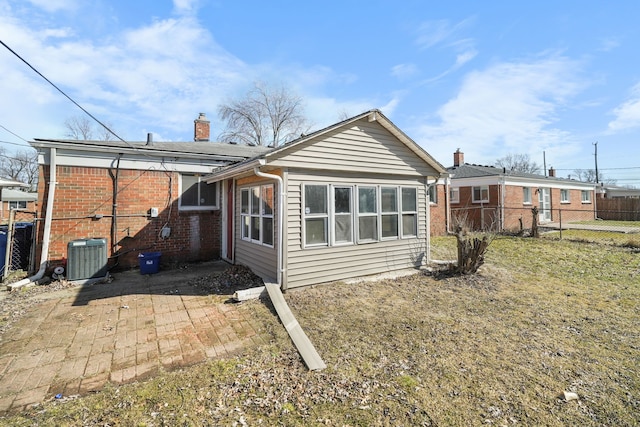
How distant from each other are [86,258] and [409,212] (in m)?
8.28

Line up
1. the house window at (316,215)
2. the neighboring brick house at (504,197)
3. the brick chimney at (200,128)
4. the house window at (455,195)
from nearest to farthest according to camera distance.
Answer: the house window at (316,215) < the brick chimney at (200,128) < the neighboring brick house at (504,197) < the house window at (455,195)

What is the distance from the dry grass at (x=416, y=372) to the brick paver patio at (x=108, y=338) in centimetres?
37

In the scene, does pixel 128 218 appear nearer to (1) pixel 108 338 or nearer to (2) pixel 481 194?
(1) pixel 108 338

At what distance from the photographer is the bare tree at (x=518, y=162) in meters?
49.8

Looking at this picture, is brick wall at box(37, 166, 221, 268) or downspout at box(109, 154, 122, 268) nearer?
brick wall at box(37, 166, 221, 268)

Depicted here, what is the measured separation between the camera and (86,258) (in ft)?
23.1

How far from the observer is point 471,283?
22.8 feet

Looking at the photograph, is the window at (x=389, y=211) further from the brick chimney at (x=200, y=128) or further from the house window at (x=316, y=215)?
the brick chimney at (x=200, y=128)

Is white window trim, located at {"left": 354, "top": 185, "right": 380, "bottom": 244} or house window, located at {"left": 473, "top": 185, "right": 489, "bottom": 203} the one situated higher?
house window, located at {"left": 473, "top": 185, "right": 489, "bottom": 203}

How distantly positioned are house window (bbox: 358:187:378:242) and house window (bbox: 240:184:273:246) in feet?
7.13

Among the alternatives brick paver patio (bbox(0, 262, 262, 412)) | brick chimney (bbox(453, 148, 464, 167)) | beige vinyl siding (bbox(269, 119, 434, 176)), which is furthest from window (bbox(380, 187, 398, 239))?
brick chimney (bbox(453, 148, 464, 167))

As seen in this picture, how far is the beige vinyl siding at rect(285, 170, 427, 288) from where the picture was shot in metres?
6.19

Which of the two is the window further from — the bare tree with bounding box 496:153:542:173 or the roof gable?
the bare tree with bounding box 496:153:542:173

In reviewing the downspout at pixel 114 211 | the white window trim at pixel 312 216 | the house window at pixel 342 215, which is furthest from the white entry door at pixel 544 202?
the downspout at pixel 114 211
